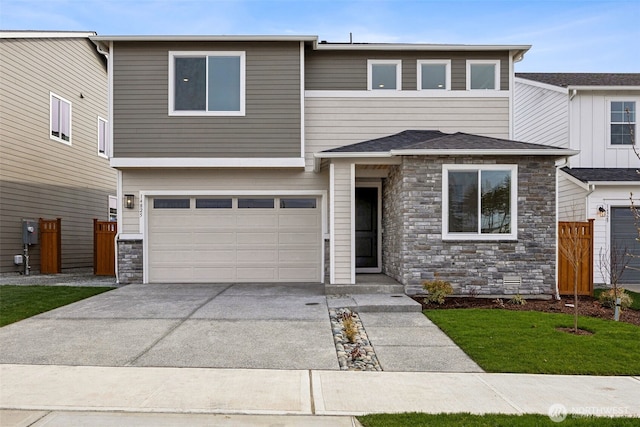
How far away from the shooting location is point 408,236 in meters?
9.33

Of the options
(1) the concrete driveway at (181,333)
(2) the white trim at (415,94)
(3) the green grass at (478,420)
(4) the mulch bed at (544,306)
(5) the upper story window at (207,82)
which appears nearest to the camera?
(3) the green grass at (478,420)

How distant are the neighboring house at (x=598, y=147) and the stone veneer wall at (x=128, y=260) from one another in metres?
11.6

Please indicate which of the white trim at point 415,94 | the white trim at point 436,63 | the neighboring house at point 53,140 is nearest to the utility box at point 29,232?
the neighboring house at point 53,140

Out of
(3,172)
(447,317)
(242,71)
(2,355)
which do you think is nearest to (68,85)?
(3,172)

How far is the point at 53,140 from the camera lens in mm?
15102

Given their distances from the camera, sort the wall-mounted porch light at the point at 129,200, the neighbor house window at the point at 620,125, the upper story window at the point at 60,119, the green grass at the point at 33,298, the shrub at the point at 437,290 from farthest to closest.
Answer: the upper story window at the point at 60,119, the neighbor house window at the point at 620,125, the wall-mounted porch light at the point at 129,200, the shrub at the point at 437,290, the green grass at the point at 33,298

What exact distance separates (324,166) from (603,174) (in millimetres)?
7598

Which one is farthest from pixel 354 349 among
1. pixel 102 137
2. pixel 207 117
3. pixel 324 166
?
pixel 102 137

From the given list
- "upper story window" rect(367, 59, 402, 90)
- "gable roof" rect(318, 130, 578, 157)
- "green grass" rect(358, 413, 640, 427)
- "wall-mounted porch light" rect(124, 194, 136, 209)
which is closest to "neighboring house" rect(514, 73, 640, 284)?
"gable roof" rect(318, 130, 578, 157)

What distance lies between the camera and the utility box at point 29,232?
45.2ft

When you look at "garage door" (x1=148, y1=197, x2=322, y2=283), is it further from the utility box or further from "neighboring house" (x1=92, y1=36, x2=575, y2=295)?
the utility box

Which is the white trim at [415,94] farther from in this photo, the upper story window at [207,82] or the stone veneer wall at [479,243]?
the stone veneer wall at [479,243]

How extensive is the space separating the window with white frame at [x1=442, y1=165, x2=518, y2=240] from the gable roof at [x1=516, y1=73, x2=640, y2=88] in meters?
5.77

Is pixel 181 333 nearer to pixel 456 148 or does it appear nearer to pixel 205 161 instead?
pixel 205 161
